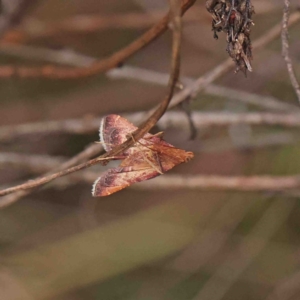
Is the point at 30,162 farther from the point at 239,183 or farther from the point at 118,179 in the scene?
the point at 118,179

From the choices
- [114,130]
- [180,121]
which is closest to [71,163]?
[114,130]

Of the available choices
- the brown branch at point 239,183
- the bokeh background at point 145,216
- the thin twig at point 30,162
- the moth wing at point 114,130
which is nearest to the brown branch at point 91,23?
A: the bokeh background at point 145,216

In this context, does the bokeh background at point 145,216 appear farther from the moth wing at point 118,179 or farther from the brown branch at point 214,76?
the moth wing at point 118,179

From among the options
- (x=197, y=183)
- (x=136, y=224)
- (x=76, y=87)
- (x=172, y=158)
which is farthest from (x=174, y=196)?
(x=172, y=158)

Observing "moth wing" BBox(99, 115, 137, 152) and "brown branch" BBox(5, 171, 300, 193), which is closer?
"moth wing" BBox(99, 115, 137, 152)

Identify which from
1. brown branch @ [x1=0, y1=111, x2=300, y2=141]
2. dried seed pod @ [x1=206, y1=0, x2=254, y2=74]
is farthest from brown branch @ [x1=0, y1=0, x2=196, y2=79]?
brown branch @ [x1=0, y1=111, x2=300, y2=141]

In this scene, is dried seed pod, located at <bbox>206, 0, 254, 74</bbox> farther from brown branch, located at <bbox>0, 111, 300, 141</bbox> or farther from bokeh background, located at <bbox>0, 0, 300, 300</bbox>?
bokeh background, located at <bbox>0, 0, 300, 300</bbox>
